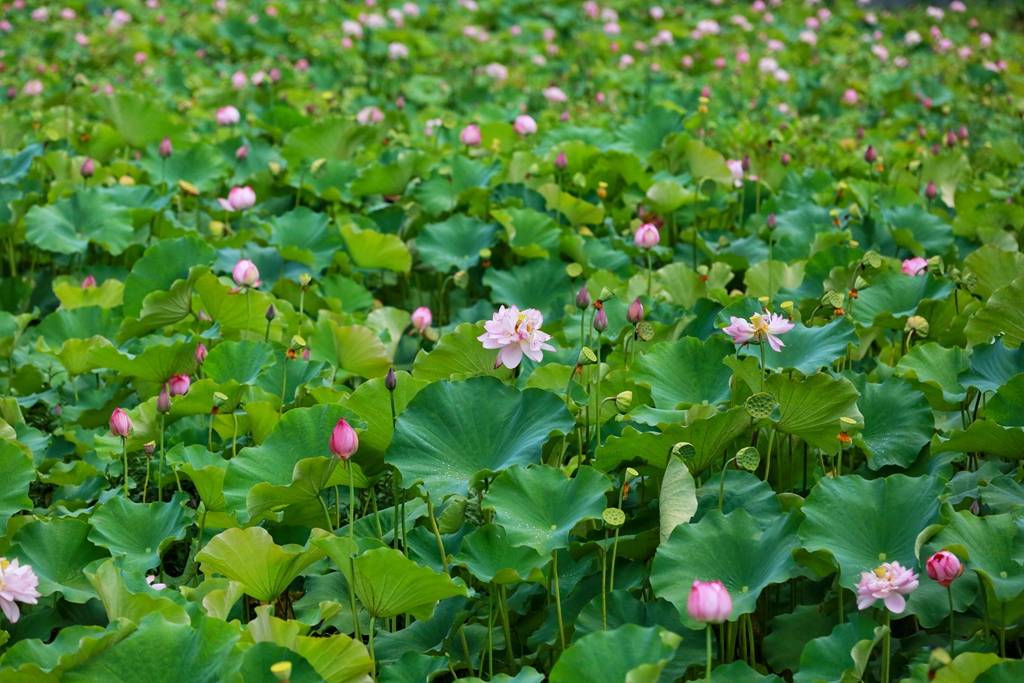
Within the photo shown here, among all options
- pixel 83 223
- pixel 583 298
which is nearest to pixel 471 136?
pixel 83 223

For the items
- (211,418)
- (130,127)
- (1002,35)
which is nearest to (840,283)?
(211,418)

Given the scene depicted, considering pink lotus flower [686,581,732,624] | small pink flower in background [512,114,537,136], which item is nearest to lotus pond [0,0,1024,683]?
pink lotus flower [686,581,732,624]

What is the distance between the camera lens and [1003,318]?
208 centimetres

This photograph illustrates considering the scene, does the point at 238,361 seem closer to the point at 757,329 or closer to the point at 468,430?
the point at 468,430

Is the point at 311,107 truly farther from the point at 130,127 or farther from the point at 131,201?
the point at 131,201

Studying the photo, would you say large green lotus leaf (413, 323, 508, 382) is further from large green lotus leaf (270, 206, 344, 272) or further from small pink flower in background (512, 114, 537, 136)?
small pink flower in background (512, 114, 537, 136)

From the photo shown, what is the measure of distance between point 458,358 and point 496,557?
48cm

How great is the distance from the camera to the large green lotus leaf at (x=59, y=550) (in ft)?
5.74

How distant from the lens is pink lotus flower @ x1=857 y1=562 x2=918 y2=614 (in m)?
1.43

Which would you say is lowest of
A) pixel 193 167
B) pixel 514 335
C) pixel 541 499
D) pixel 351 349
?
pixel 193 167

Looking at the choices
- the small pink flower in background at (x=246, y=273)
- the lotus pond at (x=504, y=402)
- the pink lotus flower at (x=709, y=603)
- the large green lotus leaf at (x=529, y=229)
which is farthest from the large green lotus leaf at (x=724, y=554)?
the large green lotus leaf at (x=529, y=229)

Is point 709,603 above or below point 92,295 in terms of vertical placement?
above

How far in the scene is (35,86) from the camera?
14.3ft

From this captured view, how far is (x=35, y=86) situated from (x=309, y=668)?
11.7 ft
